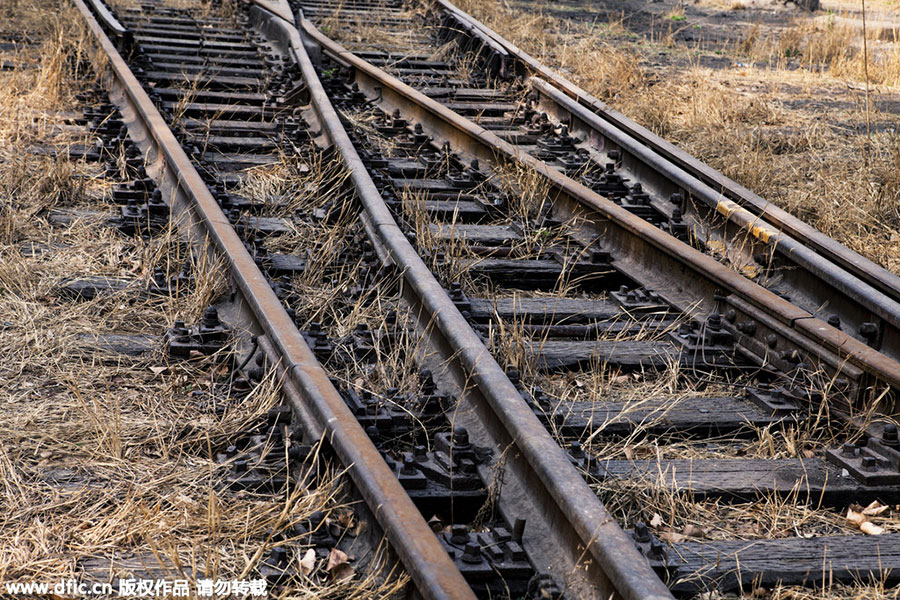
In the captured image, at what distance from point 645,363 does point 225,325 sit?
203cm

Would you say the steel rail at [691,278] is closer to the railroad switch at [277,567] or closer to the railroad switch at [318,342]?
the railroad switch at [318,342]

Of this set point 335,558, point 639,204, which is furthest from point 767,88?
point 335,558

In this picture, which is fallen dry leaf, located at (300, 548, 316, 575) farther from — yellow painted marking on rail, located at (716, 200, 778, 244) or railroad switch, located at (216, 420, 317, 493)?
yellow painted marking on rail, located at (716, 200, 778, 244)

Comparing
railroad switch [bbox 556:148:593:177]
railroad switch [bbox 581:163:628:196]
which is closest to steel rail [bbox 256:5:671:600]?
railroad switch [bbox 581:163:628:196]

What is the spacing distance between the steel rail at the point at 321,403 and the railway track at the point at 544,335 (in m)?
0.01

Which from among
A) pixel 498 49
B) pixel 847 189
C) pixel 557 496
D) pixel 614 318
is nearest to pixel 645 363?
pixel 614 318

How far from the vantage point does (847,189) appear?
7.23 metres

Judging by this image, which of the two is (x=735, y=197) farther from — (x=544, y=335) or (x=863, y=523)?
(x=863, y=523)

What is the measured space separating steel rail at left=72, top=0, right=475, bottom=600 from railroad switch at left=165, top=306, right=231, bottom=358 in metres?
0.17

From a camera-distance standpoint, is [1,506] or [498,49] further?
[498,49]

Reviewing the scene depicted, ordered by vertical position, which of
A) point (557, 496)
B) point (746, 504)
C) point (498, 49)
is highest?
point (498, 49)

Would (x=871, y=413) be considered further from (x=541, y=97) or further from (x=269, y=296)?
(x=541, y=97)

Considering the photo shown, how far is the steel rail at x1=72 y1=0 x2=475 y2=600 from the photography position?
2830 mm

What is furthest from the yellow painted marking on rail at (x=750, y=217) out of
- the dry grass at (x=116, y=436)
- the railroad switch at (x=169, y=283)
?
the railroad switch at (x=169, y=283)
